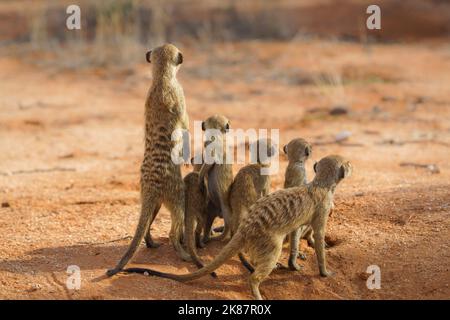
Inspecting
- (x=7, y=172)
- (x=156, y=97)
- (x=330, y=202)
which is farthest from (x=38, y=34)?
(x=330, y=202)

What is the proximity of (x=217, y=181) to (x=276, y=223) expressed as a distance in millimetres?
924

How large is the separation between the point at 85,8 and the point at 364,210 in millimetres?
15227

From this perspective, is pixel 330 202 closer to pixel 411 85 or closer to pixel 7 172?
pixel 7 172

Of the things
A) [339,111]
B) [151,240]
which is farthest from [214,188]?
[339,111]

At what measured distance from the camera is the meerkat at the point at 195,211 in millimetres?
6025

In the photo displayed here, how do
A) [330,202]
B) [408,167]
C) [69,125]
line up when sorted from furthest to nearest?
[69,125] < [408,167] < [330,202]

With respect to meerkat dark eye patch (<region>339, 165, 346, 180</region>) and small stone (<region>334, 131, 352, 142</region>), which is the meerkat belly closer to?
meerkat dark eye patch (<region>339, 165, 346, 180</region>)

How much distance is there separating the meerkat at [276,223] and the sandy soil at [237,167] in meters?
0.22

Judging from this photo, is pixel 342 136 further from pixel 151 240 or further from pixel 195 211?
pixel 151 240

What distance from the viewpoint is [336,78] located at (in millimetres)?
14320

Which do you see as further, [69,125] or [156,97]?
[69,125]

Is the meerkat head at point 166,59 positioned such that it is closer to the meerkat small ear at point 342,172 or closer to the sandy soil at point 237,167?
the sandy soil at point 237,167

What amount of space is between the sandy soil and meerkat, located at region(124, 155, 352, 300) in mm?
223

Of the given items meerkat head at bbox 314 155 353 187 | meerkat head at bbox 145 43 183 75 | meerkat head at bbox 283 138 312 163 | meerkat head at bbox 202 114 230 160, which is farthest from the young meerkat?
meerkat head at bbox 145 43 183 75
